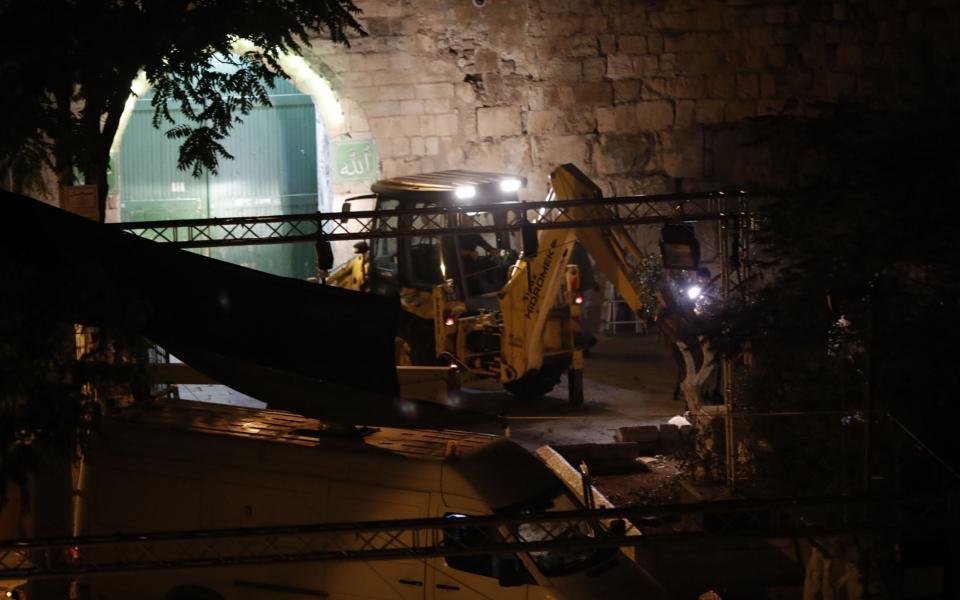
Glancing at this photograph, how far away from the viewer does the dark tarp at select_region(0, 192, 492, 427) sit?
5.60m

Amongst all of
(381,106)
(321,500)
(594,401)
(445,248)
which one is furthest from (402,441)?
(381,106)

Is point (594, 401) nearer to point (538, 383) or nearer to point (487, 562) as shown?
point (538, 383)

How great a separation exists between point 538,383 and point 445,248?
6.21 ft

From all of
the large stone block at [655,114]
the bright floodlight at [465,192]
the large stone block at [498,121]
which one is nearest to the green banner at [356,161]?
the large stone block at [498,121]

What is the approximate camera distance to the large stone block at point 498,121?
51.2 ft

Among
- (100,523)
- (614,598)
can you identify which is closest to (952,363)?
(614,598)

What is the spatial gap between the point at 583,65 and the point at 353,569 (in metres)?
11.3

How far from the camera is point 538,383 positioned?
1218 centimetres

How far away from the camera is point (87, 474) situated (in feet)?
19.7

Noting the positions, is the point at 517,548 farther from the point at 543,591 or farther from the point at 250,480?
the point at 250,480

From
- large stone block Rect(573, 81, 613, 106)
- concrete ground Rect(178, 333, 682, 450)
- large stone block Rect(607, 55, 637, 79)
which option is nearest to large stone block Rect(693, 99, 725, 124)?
large stone block Rect(607, 55, 637, 79)

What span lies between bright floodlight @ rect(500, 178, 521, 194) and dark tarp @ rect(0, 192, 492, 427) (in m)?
6.05

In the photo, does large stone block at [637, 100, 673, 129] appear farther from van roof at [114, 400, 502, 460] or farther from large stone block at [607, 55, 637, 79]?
van roof at [114, 400, 502, 460]

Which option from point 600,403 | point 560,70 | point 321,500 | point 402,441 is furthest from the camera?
point 560,70
